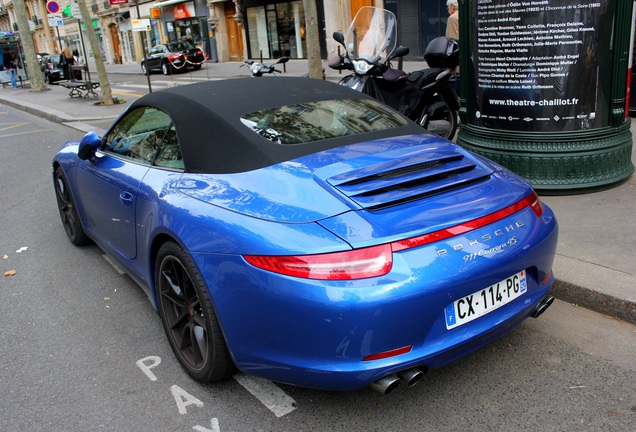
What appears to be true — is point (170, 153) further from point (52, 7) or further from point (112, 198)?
point (52, 7)

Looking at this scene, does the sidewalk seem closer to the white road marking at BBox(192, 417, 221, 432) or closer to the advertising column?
the advertising column

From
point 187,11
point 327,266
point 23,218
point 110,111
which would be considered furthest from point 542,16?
point 187,11

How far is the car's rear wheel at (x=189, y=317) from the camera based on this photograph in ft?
8.91

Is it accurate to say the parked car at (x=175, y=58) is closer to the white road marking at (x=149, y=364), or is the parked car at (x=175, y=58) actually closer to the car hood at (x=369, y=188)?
the white road marking at (x=149, y=364)

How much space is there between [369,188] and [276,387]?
3.84 feet

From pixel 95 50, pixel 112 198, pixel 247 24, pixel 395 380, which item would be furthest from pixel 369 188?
pixel 247 24

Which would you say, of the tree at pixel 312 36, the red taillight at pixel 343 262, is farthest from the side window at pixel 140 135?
the tree at pixel 312 36

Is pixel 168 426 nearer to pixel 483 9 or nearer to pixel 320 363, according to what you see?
pixel 320 363

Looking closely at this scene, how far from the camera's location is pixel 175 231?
285cm

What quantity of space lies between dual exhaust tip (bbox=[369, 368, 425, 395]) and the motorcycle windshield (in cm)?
580

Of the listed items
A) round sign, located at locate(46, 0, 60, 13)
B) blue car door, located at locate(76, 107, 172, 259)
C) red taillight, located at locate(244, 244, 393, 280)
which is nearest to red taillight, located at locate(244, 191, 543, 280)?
red taillight, located at locate(244, 244, 393, 280)

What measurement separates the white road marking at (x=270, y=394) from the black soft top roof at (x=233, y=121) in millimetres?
1113

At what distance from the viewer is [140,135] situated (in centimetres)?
390

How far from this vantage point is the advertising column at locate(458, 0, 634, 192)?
4762 millimetres
